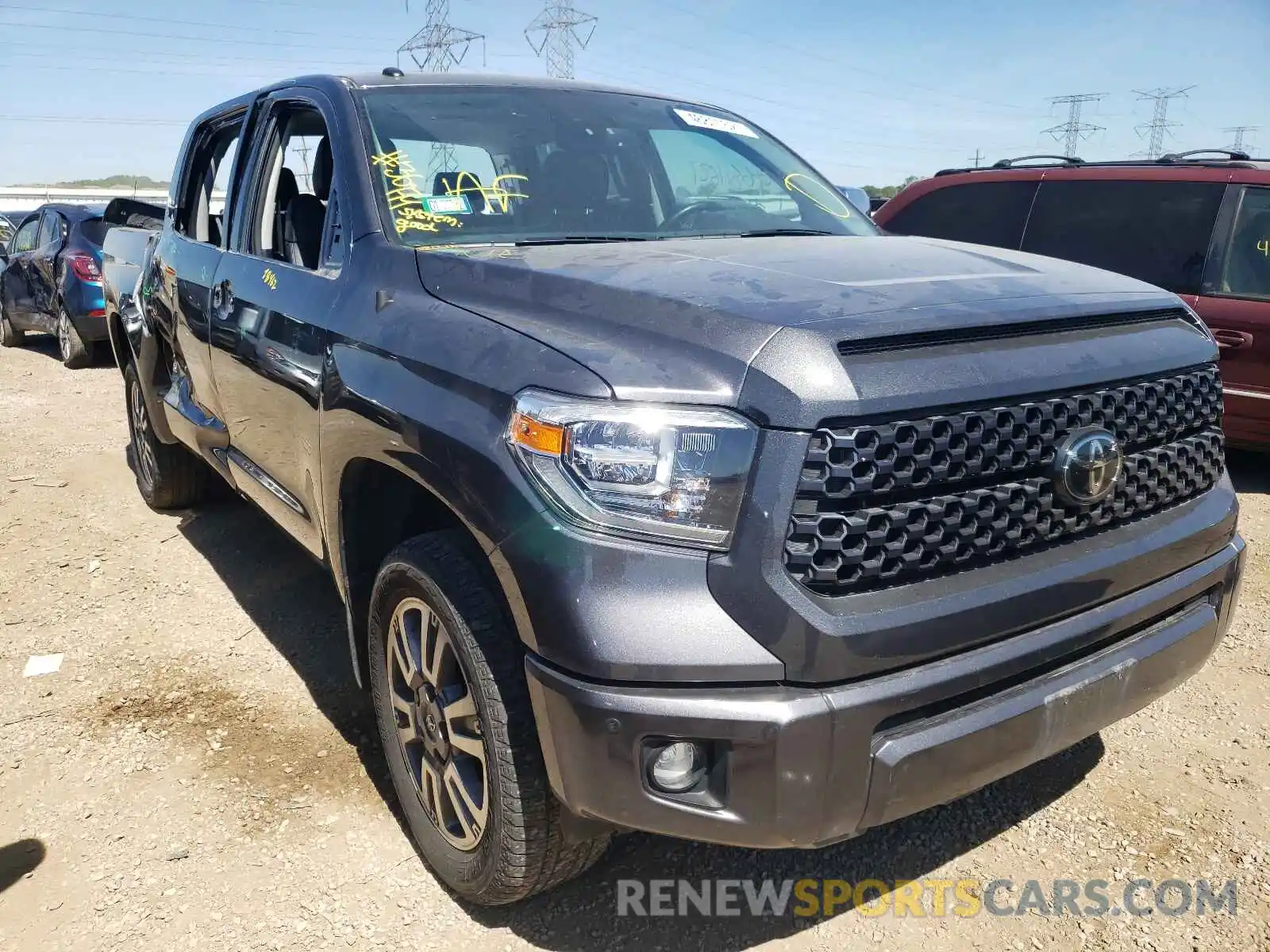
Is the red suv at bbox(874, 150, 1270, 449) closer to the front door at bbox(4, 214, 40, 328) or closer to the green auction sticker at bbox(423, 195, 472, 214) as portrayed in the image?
the green auction sticker at bbox(423, 195, 472, 214)

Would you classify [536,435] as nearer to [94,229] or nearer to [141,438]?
[141,438]

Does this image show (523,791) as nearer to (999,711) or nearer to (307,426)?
(999,711)

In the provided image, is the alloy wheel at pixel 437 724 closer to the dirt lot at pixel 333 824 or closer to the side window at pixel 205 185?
the dirt lot at pixel 333 824

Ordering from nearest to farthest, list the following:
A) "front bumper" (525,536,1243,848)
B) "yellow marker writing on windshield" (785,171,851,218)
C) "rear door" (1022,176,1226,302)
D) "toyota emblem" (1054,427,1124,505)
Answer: "front bumper" (525,536,1243,848), "toyota emblem" (1054,427,1124,505), "yellow marker writing on windshield" (785,171,851,218), "rear door" (1022,176,1226,302)

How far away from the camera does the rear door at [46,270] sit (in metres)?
10.5

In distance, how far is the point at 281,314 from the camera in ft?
9.87

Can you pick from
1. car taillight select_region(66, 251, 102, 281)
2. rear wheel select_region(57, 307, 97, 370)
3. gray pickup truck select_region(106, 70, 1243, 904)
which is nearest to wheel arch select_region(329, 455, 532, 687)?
gray pickup truck select_region(106, 70, 1243, 904)

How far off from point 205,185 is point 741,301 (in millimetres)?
3566

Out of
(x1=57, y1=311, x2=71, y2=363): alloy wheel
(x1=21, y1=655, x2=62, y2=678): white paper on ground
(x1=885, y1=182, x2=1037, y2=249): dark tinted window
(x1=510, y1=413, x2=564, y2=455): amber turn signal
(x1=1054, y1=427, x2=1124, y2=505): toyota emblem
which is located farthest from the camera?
(x1=57, y1=311, x2=71, y2=363): alloy wheel

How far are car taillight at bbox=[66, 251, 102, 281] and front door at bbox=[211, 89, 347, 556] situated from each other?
742cm

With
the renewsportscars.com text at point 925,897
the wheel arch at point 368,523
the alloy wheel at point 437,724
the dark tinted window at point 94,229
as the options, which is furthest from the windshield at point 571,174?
the dark tinted window at point 94,229

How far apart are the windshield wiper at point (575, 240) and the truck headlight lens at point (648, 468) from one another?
1036 mm

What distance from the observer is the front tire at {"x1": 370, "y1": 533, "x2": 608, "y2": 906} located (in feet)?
6.62

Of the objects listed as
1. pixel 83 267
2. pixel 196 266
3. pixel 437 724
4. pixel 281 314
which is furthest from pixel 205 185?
pixel 83 267
